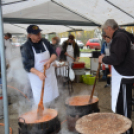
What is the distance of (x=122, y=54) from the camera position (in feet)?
6.79

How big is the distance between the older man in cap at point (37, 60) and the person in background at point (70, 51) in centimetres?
340

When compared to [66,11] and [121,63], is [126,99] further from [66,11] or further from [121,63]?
[66,11]

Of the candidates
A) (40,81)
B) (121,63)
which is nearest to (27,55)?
(40,81)

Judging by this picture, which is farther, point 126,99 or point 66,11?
point 66,11

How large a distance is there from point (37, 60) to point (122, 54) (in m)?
1.23

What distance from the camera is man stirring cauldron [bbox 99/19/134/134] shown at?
2080 millimetres

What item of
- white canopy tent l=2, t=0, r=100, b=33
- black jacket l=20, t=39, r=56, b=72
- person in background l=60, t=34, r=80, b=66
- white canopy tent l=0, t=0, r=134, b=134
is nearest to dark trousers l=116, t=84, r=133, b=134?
black jacket l=20, t=39, r=56, b=72

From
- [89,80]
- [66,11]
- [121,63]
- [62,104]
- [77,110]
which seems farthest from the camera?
[89,80]

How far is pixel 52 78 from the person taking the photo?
280 centimetres

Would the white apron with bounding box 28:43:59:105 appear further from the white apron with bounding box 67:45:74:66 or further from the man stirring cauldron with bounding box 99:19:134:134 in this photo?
the white apron with bounding box 67:45:74:66

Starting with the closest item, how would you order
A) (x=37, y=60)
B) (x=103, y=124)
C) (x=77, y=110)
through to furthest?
(x=103, y=124), (x=77, y=110), (x=37, y=60)

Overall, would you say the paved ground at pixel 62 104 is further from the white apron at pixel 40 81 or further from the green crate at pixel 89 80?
the white apron at pixel 40 81

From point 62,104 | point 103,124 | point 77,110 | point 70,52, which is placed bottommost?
point 62,104

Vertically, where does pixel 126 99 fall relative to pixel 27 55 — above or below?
below
